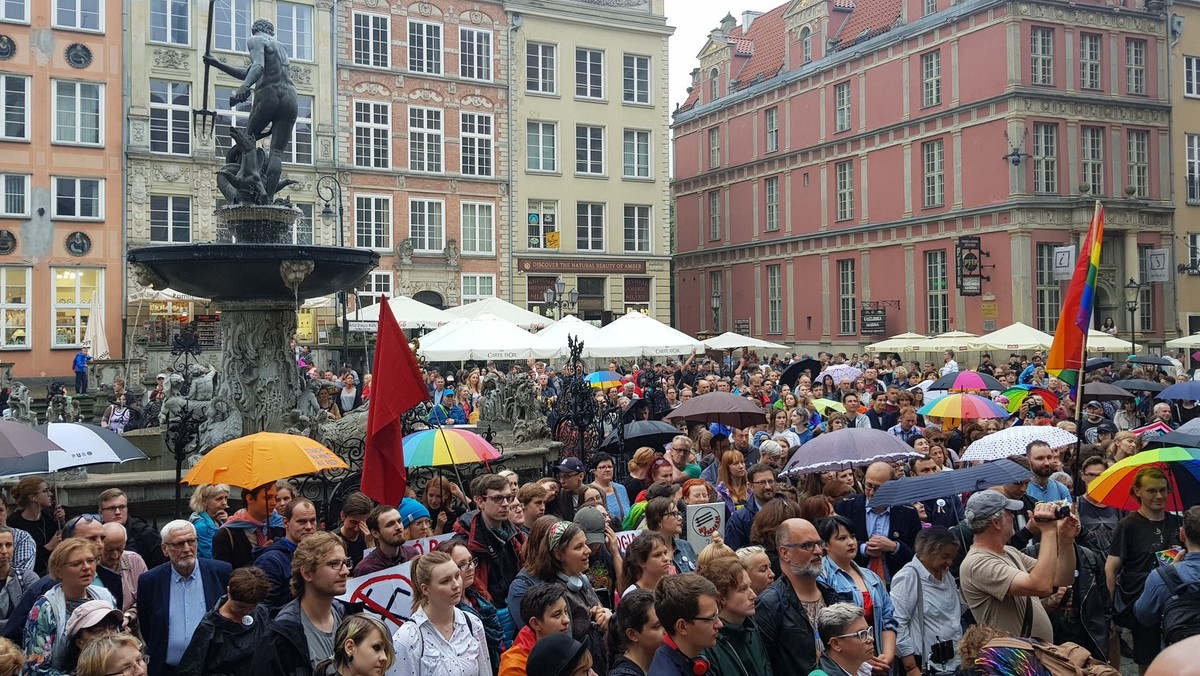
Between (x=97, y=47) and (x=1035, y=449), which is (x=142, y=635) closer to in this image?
(x=1035, y=449)

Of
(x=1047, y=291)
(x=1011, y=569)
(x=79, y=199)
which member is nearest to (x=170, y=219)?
(x=79, y=199)

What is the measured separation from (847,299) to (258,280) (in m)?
35.6

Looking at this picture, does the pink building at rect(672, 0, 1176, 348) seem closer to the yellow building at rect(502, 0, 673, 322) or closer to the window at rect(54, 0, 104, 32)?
the yellow building at rect(502, 0, 673, 322)

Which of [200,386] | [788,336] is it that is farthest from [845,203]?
[200,386]

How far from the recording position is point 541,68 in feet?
147

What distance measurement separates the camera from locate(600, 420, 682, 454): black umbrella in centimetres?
1225

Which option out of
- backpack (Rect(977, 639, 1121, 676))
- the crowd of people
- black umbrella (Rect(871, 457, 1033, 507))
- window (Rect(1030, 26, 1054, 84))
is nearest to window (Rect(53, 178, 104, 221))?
the crowd of people

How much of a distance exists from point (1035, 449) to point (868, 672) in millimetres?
4122

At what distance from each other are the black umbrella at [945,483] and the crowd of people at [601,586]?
26cm

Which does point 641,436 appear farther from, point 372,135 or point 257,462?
point 372,135

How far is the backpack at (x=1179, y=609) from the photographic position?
5634mm

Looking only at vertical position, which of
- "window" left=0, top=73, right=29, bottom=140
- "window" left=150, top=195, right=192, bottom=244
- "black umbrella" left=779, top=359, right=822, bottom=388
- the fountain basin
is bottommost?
"black umbrella" left=779, top=359, right=822, bottom=388

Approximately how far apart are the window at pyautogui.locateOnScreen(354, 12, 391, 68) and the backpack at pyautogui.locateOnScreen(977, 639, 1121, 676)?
39.9 m

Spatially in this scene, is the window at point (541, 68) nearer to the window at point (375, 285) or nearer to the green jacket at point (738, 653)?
the window at point (375, 285)
